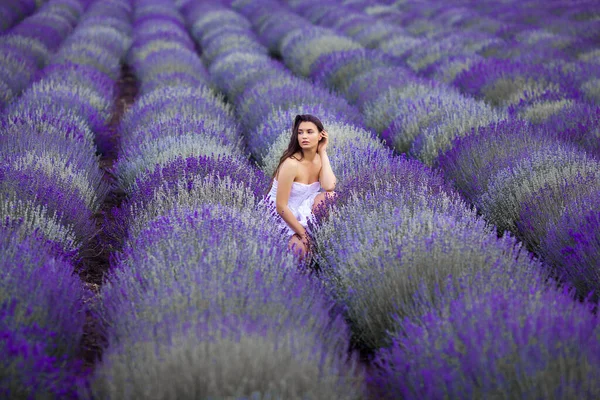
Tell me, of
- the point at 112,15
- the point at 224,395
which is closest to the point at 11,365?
the point at 224,395

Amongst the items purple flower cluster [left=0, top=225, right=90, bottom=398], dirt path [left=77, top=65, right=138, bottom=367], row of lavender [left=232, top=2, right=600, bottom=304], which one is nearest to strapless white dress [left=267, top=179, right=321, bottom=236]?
dirt path [left=77, top=65, right=138, bottom=367]

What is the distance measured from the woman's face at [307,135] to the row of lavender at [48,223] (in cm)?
139

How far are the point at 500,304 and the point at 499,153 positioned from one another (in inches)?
98.5

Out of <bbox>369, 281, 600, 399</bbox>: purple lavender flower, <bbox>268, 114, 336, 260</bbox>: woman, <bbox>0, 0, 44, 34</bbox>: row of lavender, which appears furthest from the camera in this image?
<bbox>0, 0, 44, 34</bbox>: row of lavender

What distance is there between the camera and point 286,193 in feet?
12.1

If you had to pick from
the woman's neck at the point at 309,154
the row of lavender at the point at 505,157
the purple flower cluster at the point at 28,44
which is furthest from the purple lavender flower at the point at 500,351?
the purple flower cluster at the point at 28,44

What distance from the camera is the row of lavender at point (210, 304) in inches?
72.1

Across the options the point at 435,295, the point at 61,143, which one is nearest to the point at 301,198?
the point at 435,295

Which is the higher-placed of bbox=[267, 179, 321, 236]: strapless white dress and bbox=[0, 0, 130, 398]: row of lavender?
bbox=[267, 179, 321, 236]: strapless white dress

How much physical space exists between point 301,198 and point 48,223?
4.85 ft

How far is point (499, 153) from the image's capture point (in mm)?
4441

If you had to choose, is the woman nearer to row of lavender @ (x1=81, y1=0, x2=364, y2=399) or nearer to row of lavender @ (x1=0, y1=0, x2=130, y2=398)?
row of lavender @ (x1=81, y1=0, x2=364, y2=399)

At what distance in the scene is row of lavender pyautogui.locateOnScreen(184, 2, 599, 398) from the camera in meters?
1.86

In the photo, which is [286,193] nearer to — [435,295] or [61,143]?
[435,295]
